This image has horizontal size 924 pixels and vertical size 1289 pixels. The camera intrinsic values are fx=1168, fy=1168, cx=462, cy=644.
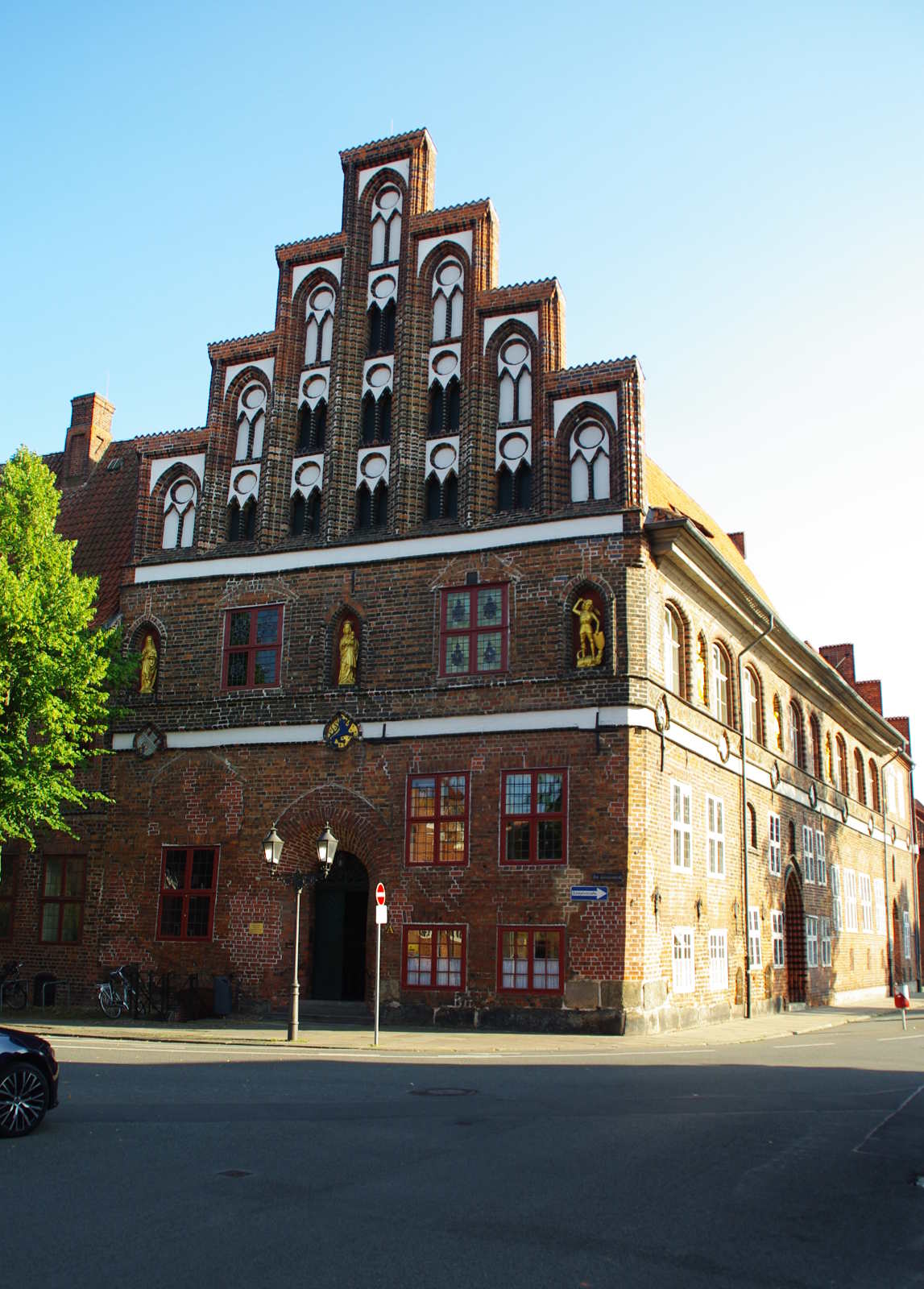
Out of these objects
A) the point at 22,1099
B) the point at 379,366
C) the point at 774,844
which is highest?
the point at 379,366

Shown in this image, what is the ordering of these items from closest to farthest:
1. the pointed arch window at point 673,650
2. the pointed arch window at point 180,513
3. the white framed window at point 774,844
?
the pointed arch window at point 673,650 → the pointed arch window at point 180,513 → the white framed window at point 774,844

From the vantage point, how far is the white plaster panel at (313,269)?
27.7 meters

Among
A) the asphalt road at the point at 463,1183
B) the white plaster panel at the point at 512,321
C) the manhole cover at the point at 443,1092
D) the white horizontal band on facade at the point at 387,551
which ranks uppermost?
the white plaster panel at the point at 512,321

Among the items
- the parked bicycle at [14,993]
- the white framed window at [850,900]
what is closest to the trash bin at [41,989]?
the parked bicycle at [14,993]

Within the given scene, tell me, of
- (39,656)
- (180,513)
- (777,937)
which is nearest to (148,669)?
(180,513)

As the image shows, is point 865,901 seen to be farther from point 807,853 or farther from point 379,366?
point 379,366

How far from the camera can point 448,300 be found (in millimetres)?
26375

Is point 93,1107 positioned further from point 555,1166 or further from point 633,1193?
point 633,1193

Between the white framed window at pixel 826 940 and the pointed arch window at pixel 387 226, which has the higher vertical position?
the pointed arch window at pixel 387 226

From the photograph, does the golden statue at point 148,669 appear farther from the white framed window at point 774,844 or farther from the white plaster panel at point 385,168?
the white framed window at point 774,844

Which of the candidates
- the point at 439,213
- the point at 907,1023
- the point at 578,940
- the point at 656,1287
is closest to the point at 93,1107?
the point at 656,1287

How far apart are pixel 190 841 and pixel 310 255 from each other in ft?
46.1

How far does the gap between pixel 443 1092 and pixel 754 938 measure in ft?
58.5

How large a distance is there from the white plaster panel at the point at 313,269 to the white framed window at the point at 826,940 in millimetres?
23809
